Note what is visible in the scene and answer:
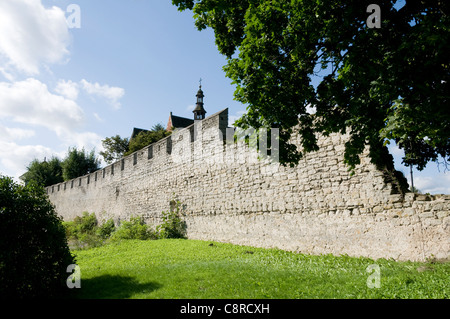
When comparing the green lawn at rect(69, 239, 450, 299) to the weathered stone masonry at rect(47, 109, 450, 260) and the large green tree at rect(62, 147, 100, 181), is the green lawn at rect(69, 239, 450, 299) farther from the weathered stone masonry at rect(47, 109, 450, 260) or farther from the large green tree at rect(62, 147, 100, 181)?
the large green tree at rect(62, 147, 100, 181)

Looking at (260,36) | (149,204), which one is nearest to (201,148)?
(149,204)

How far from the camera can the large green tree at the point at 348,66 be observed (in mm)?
3949

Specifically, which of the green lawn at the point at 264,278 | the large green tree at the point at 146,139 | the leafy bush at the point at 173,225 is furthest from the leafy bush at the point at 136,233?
the large green tree at the point at 146,139

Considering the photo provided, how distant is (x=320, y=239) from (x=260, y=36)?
513cm

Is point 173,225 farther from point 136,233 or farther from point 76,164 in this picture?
point 76,164

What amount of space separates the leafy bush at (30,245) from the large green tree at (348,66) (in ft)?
13.6

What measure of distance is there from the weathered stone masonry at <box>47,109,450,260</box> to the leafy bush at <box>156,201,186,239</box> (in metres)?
0.45

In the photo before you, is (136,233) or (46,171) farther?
(46,171)

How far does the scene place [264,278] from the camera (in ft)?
16.9

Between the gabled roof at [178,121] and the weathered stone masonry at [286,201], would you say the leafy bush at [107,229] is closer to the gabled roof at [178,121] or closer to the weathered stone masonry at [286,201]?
the weathered stone masonry at [286,201]

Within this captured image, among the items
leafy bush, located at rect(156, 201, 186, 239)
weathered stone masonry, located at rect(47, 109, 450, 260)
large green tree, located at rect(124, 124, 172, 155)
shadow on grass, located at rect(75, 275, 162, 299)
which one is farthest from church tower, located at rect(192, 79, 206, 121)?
shadow on grass, located at rect(75, 275, 162, 299)

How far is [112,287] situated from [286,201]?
200 inches

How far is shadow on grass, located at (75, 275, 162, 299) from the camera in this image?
187 inches

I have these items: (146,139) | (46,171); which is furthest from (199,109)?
(46,171)
